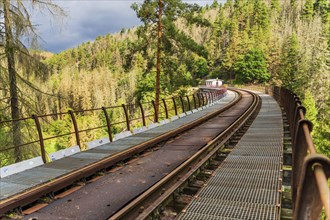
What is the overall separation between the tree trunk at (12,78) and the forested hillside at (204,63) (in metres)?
0.26

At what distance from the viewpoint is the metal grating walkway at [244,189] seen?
16.1 ft

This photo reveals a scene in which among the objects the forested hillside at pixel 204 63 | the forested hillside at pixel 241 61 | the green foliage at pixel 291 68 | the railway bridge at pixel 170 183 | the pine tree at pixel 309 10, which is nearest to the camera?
the railway bridge at pixel 170 183

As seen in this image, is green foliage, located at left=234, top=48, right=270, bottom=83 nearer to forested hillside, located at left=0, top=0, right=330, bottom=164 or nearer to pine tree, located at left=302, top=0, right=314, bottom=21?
forested hillside, located at left=0, top=0, right=330, bottom=164

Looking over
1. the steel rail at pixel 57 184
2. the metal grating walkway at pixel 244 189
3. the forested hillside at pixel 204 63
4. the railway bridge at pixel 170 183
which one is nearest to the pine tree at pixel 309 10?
the forested hillside at pixel 204 63

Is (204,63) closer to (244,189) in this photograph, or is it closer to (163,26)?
(163,26)

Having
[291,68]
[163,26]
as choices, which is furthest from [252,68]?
[163,26]

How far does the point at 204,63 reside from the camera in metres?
117

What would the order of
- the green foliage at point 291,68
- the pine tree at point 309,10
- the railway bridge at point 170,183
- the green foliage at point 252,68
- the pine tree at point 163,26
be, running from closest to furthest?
the railway bridge at point 170,183, the pine tree at point 163,26, the green foliage at point 291,68, the green foliage at point 252,68, the pine tree at point 309,10

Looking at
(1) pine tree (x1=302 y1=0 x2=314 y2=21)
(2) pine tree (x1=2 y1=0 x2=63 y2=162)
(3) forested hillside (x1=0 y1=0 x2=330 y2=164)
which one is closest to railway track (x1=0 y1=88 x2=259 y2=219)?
(3) forested hillside (x1=0 y1=0 x2=330 y2=164)

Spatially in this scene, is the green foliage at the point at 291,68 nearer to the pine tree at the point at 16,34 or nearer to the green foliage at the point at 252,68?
the green foliage at the point at 252,68

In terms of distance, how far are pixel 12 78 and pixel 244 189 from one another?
9.14 meters

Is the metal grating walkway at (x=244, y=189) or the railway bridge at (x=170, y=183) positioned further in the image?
the metal grating walkway at (x=244, y=189)

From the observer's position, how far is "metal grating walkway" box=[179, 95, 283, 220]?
492 centimetres

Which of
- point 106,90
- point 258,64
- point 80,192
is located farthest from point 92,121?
point 80,192
